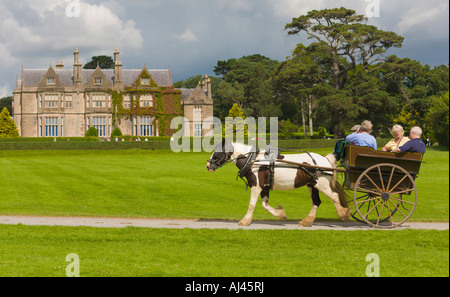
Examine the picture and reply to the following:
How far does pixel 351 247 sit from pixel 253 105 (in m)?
65.5

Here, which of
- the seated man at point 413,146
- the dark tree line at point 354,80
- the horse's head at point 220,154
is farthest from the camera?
the dark tree line at point 354,80

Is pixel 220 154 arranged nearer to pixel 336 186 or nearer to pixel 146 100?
pixel 336 186

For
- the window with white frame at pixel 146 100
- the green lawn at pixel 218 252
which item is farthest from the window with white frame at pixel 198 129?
the green lawn at pixel 218 252

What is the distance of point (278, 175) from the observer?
32.4 ft

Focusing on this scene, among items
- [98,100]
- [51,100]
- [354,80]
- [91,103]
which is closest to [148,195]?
[354,80]

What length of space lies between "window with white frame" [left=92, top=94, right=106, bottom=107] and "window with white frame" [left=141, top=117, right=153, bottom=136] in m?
5.64

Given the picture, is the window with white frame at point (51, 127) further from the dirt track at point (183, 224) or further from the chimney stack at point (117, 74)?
the dirt track at point (183, 224)

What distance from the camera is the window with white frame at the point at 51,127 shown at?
66688 mm

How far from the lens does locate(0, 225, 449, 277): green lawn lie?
6527 mm

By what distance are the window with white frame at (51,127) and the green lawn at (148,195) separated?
41.0 metres

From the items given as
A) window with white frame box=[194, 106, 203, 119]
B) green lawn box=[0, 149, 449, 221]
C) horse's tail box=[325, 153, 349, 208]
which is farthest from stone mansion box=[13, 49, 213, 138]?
horse's tail box=[325, 153, 349, 208]
